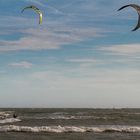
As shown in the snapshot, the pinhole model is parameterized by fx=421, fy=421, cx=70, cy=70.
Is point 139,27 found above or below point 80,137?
above

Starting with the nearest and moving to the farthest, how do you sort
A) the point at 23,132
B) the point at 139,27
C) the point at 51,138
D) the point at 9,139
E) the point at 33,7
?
the point at 139,27 → the point at 33,7 → the point at 9,139 → the point at 51,138 → the point at 23,132

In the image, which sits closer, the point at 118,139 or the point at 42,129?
the point at 118,139

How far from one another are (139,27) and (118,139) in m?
15.6

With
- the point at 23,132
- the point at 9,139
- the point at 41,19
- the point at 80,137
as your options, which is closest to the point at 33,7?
the point at 41,19

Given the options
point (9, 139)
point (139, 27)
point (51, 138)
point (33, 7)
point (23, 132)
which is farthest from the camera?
point (23, 132)

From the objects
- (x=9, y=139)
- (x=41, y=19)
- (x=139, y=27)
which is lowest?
(x=9, y=139)

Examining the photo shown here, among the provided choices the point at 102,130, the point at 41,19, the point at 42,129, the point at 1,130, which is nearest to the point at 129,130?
the point at 102,130

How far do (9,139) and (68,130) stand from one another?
7.19 metres

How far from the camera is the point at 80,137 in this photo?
25.9 meters

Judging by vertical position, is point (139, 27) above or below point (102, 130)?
above

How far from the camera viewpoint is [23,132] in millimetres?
29234

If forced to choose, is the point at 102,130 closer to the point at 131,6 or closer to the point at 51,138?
the point at 51,138

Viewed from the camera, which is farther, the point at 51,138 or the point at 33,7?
the point at 51,138

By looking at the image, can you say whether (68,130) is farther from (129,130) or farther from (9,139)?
(9,139)
